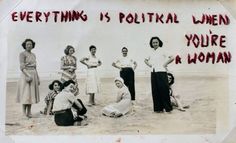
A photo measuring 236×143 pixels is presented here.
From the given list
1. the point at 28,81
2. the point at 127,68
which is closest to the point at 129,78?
the point at 127,68

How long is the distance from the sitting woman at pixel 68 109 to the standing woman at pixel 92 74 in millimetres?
15

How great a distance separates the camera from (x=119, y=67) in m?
0.39

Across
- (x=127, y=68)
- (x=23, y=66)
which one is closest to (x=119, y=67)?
(x=127, y=68)

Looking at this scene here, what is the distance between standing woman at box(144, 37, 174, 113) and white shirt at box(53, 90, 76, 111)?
0.09 meters

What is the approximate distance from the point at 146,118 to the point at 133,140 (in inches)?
1.1

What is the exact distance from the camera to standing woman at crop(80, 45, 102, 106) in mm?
383

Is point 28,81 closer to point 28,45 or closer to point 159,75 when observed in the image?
point 28,45

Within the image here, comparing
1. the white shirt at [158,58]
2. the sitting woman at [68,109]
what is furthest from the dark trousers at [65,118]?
the white shirt at [158,58]

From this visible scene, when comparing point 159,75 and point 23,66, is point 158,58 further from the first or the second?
point 23,66

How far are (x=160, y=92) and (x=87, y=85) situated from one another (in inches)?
3.3

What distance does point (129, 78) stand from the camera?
386mm

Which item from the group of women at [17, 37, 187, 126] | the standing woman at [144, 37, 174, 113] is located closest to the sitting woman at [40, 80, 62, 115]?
the group of women at [17, 37, 187, 126]

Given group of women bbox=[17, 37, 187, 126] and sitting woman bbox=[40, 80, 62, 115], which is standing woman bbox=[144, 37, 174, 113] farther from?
sitting woman bbox=[40, 80, 62, 115]

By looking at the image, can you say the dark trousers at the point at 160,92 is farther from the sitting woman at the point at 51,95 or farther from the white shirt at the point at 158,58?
the sitting woman at the point at 51,95
